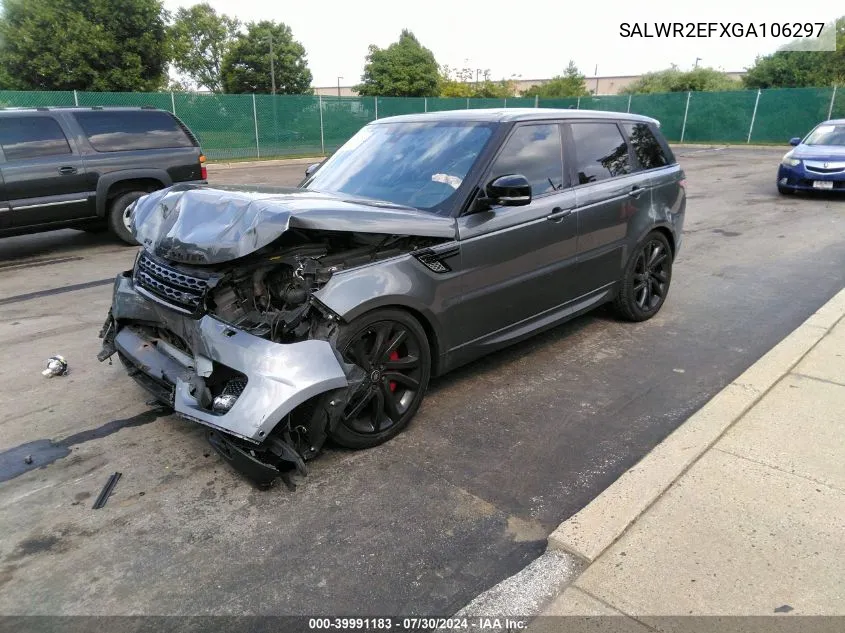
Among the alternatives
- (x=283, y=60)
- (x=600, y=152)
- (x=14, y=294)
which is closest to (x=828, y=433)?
(x=600, y=152)

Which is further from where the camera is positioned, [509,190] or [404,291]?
[509,190]

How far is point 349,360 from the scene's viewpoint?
3.30m

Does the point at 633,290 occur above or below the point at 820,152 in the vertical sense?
below

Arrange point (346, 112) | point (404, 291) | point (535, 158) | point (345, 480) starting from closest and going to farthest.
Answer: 1. point (345, 480)
2. point (404, 291)
3. point (535, 158)
4. point (346, 112)

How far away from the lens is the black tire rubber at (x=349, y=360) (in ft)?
10.7

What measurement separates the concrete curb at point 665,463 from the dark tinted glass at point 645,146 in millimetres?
1951

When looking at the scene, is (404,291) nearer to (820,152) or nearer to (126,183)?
(126,183)

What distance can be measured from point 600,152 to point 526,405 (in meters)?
2.30

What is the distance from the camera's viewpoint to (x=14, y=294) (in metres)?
6.68

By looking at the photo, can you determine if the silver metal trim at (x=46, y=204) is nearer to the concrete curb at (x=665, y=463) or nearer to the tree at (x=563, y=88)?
the concrete curb at (x=665, y=463)

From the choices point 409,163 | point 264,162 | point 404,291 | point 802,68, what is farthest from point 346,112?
point 802,68

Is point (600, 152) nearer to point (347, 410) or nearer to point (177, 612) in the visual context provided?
point (347, 410)

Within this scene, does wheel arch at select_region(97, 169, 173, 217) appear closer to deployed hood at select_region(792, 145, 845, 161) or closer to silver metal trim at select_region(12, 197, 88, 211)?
silver metal trim at select_region(12, 197, 88, 211)

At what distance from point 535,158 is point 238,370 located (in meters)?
2.64
